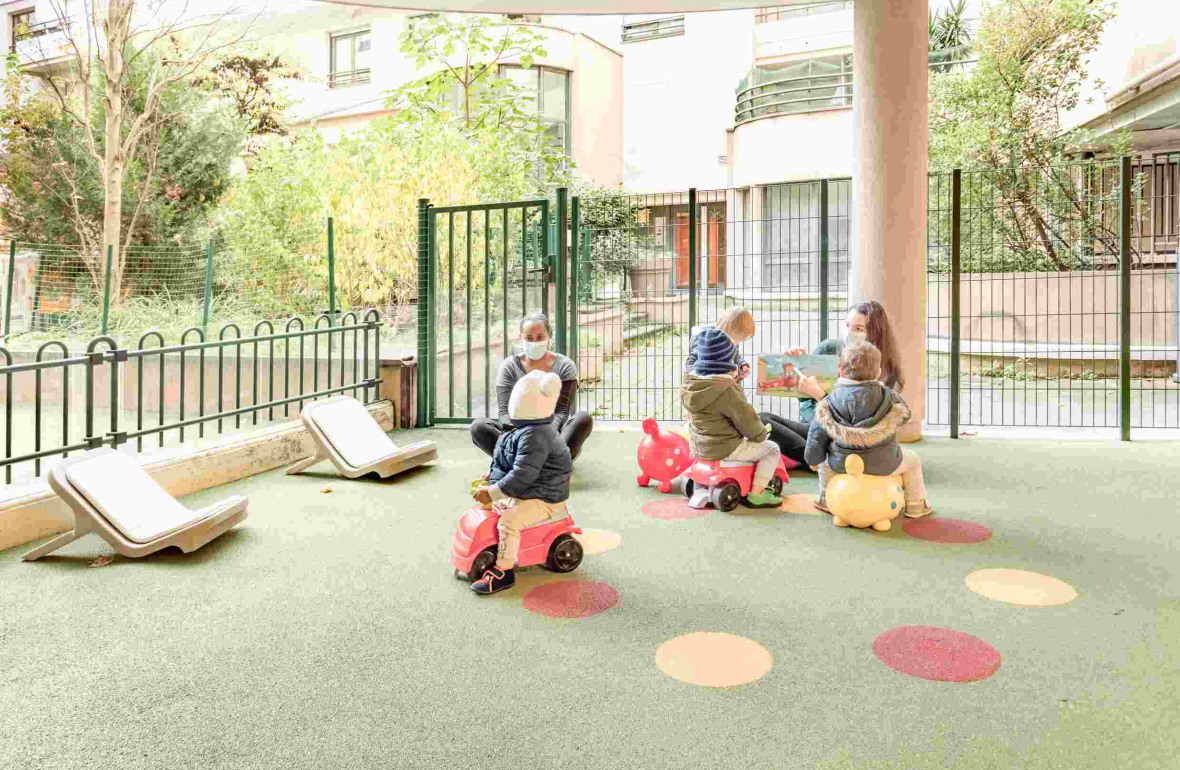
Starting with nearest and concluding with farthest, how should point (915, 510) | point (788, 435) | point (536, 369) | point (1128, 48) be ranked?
point (536, 369) < point (915, 510) < point (788, 435) < point (1128, 48)

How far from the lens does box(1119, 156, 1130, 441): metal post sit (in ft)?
22.3

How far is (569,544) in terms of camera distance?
386cm

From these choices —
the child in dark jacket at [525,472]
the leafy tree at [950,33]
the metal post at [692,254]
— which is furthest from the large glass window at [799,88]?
the child in dark jacket at [525,472]

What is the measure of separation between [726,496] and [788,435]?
1082 mm

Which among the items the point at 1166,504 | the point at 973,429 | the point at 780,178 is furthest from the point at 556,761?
the point at 780,178

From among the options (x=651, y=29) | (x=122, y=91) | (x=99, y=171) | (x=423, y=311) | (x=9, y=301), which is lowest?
(x=423, y=311)

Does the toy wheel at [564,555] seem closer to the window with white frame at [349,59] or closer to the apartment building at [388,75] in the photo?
the apartment building at [388,75]

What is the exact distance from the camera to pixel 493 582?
358cm

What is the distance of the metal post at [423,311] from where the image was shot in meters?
7.76

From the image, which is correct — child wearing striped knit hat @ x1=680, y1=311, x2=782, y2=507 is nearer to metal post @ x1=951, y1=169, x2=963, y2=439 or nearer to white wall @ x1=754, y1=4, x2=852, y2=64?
metal post @ x1=951, y1=169, x2=963, y2=439

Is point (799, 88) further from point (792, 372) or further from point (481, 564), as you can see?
point (481, 564)

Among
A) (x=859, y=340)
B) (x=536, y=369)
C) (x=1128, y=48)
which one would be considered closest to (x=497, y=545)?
(x=536, y=369)

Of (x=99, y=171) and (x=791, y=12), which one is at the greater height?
(x=791, y=12)

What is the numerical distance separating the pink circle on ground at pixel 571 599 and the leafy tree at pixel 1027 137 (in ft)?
33.1
